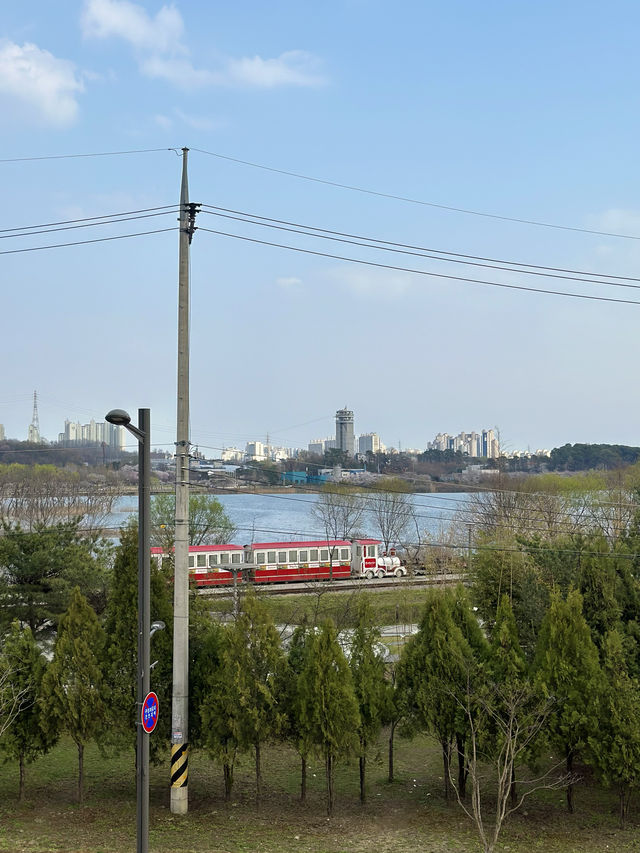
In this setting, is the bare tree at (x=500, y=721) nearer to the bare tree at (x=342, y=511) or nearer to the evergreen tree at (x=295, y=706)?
the evergreen tree at (x=295, y=706)

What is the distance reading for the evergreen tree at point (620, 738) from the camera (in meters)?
11.9

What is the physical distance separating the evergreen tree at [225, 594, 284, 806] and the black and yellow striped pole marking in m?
1.00

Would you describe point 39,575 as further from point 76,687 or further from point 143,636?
point 143,636

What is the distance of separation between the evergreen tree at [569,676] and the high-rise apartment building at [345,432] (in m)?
10.9

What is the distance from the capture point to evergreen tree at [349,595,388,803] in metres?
13.2

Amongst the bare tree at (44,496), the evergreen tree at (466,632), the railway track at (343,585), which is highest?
the bare tree at (44,496)

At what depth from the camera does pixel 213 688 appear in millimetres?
13195

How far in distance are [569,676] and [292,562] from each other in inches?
1241

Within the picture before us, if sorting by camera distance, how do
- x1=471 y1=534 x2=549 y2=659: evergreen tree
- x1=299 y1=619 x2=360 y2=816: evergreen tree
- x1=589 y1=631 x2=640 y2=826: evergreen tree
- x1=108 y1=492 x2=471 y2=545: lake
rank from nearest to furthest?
x1=589 y1=631 x2=640 y2=826: evergreen tree → x1=299 y1=619 x2=360 y2=816: evergreen tree → x1=471 y1=534 x2=549 y2=659: evergreen tree → x1=108 y1=492 x2=471 y2=545: lake

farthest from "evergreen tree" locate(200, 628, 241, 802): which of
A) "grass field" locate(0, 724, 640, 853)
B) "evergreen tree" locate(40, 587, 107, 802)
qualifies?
"evergreen tree" locate(40, 587, 107, 802)

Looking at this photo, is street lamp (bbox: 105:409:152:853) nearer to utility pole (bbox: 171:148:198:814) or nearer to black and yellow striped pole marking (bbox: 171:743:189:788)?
utility pole (bbox: 171:148:198:814)

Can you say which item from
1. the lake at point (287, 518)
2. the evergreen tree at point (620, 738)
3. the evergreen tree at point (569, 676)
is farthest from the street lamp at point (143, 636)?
the lake at point (287, 518)

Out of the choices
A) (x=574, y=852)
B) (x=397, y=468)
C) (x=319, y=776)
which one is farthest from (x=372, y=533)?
(x=574, y=852)

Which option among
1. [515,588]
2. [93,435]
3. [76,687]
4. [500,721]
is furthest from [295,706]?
[93,435]
